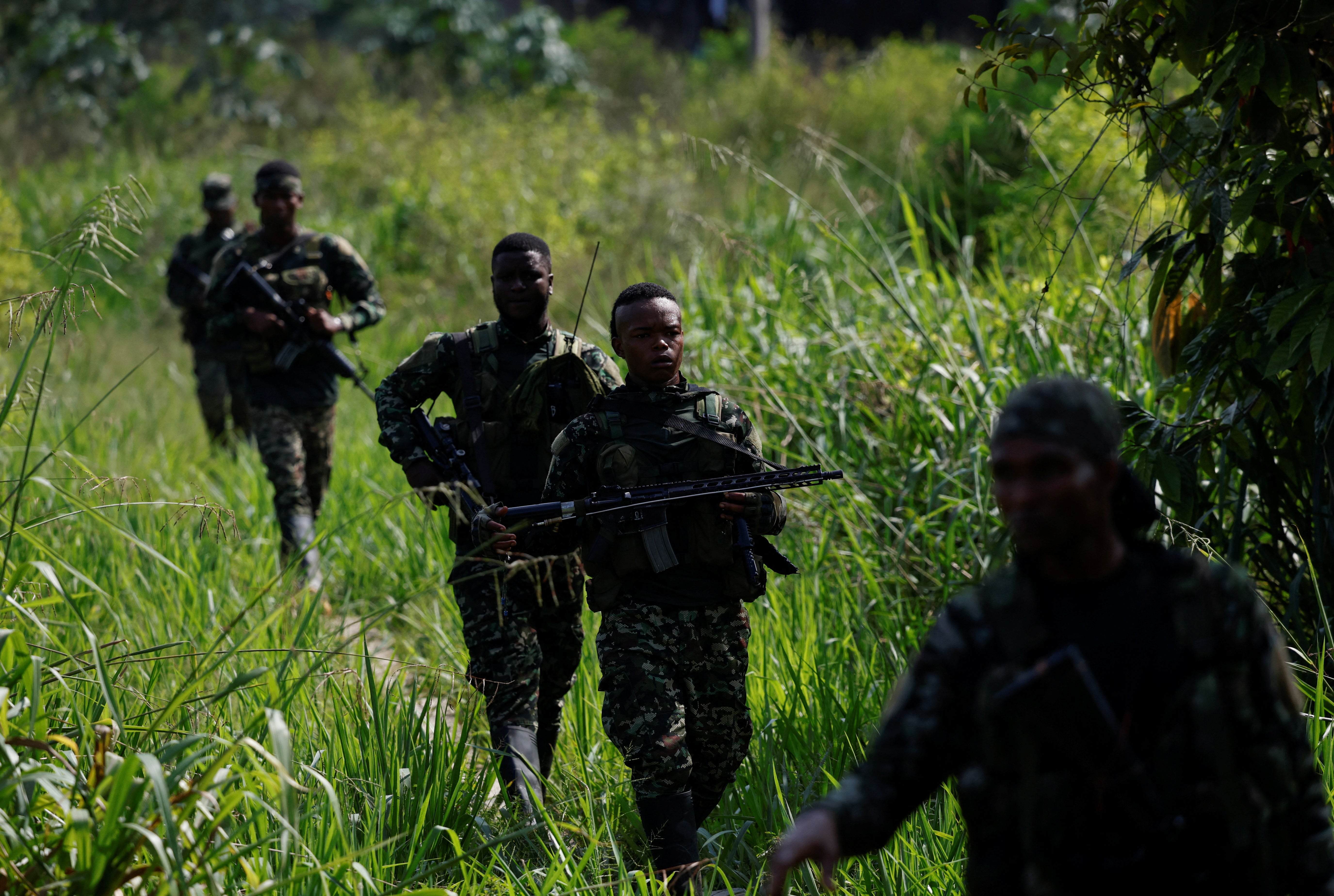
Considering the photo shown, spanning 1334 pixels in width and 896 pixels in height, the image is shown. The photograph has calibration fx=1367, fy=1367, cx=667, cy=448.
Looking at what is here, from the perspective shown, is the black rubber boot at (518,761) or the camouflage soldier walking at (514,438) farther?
the camouflage soldier walking at (514,438)

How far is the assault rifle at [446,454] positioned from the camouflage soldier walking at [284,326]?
6.51 feet

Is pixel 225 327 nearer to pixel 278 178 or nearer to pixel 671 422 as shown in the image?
pixel 278 178

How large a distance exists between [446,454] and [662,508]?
1032mm

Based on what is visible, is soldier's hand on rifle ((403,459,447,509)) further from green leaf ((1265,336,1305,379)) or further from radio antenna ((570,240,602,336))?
green leaf ((1265,336,1305,379))

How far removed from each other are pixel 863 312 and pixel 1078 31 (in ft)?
10.2

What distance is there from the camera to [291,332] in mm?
6211

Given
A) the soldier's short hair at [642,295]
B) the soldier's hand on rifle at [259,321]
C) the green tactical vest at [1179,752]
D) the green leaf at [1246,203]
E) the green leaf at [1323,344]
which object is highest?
the soldier's hand on rifle at [259,321]

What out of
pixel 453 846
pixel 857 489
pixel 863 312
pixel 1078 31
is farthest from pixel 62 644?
pixel 863 312

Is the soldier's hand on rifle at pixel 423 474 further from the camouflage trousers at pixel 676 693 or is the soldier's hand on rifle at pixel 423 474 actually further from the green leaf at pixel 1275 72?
the green leaf at pixel 1275 72

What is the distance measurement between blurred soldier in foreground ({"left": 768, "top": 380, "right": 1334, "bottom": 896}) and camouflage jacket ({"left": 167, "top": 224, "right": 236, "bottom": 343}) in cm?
798

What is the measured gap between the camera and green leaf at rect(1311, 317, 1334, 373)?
331 cm

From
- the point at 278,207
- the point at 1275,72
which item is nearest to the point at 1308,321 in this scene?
the point at 1275,72

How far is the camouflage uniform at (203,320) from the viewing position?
29.6 feet

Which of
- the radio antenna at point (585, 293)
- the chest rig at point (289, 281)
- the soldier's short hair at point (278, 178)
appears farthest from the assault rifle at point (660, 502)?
the soldier's short hair at point (278, 178)
